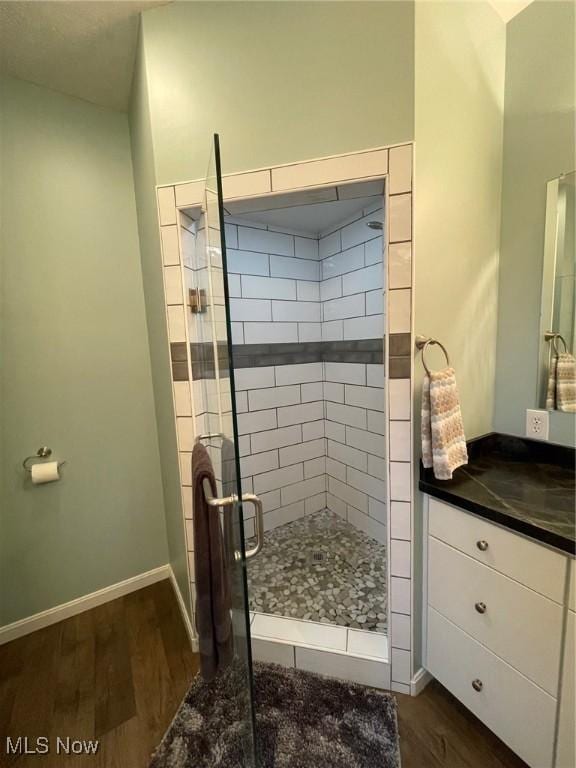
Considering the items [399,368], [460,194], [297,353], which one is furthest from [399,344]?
[297,353]

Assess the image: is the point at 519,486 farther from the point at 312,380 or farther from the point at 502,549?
the point at 312,380

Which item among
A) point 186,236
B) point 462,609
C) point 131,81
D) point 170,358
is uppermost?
point 131,81

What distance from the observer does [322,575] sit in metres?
1.75

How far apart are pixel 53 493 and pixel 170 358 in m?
1.02

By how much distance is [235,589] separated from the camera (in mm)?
881

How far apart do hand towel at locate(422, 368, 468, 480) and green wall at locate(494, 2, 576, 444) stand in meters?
0.49

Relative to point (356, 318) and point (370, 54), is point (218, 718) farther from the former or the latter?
point (370, 54)

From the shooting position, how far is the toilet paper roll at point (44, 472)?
149 cm

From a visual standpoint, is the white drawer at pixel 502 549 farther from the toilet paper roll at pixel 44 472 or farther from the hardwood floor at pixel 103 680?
the toilet paper roll at pixel 44 472

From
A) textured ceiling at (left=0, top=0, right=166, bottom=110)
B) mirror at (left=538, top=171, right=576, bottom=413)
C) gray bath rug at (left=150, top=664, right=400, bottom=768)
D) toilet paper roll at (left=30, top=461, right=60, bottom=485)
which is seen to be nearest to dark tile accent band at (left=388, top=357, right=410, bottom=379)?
mirror at (left=538, top=171, right=576, bottom=413)

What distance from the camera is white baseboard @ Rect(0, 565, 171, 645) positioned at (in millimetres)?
1544

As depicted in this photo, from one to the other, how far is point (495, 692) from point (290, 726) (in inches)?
28.0

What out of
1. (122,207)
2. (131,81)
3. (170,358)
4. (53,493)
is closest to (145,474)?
(53,493)

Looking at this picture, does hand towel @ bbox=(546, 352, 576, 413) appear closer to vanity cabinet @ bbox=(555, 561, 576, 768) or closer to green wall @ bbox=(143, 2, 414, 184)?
vanity cabinet @ bbox=(555, 561, 576, 768)
